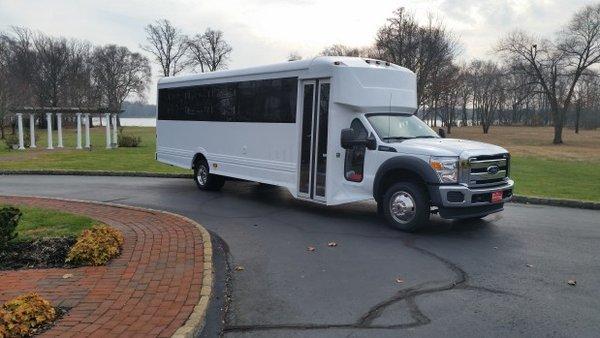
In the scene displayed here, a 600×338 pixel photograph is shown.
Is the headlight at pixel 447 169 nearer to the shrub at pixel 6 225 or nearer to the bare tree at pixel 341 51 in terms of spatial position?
the shrub at pixel 6 225

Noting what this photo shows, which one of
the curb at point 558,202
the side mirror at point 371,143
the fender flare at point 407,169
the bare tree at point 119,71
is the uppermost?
the bare tree at point 119,71

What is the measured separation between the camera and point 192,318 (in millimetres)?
4355

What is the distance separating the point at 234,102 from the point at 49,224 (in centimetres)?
501

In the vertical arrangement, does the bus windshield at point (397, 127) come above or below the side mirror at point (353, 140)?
above

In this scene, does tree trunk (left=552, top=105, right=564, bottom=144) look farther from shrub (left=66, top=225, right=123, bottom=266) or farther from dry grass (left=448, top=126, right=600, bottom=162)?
shrub (left=66, top=225, right=123, bottom=266)

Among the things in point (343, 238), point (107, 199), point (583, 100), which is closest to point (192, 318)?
point (343, 238)

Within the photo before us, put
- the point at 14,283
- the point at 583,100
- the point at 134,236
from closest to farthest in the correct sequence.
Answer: the point at 14,283
the point at 134,236
the point at 583,100

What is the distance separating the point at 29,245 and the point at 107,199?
15.7ft

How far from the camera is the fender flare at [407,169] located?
7840mm

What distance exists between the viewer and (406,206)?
8.24 meters

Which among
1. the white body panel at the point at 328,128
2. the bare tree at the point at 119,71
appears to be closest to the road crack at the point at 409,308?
the white body panel at the point at 328,128

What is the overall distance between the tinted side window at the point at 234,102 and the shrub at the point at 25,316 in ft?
21.0

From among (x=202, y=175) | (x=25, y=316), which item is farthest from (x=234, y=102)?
(x=25, y=316)

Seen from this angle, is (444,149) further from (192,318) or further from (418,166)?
(192,318)
